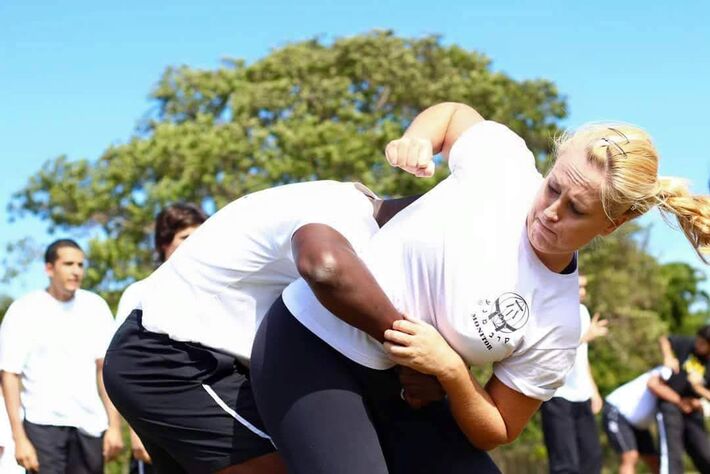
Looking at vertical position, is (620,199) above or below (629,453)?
above

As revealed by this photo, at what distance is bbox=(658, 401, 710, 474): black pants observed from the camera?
10539mm

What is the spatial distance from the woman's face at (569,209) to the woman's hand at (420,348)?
371 millimetres

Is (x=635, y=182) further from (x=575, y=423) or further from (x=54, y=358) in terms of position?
(x=575, y=423)

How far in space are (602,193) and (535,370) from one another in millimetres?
553

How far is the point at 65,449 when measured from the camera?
7.71 metres

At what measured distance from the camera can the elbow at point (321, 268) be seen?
2896 millimetres

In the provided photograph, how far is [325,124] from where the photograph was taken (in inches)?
990

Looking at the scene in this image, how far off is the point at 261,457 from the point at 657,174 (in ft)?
4.78

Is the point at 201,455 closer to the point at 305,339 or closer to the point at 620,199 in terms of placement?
the point at 305,339

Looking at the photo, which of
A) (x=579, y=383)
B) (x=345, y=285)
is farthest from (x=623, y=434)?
(x=345, y=285)

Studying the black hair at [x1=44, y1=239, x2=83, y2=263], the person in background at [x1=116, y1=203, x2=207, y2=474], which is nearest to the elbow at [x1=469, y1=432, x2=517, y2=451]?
the person in background at [x1=116, y1=203, x2=207, y2=474]

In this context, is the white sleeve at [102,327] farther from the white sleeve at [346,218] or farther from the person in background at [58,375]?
the white sleeve at [346,218]

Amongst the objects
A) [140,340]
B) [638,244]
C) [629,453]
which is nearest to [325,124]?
[638,244]

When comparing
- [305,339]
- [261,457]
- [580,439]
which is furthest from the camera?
[580,439]
